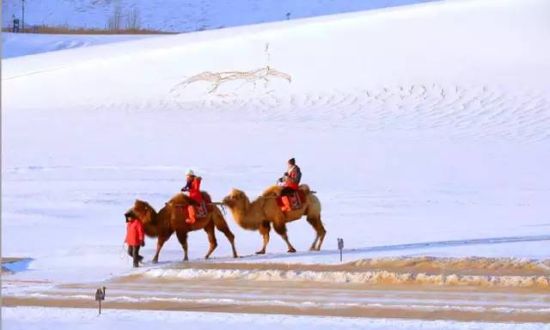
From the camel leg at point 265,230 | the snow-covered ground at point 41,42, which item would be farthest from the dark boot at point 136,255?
the snow-covered ground at point 41,42

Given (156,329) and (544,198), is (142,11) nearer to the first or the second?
(544,198)

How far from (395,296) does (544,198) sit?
9.69 metres

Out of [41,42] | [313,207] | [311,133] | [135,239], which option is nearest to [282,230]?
[313,207]

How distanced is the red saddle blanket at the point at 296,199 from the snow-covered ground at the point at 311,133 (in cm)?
66

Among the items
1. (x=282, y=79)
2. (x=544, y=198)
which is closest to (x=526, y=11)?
(x=282, y=79)

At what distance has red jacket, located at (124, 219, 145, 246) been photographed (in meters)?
14.7

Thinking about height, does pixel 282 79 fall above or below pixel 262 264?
above

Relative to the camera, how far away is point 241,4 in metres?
80.2

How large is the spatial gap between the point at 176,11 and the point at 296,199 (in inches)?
2604

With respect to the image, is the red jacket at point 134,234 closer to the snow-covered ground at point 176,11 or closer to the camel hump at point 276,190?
the camel hump at point 276,190

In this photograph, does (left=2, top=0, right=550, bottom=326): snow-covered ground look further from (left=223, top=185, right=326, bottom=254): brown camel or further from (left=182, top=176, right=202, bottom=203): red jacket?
(left=182, top=176, right=202, bottom=203): red jacket

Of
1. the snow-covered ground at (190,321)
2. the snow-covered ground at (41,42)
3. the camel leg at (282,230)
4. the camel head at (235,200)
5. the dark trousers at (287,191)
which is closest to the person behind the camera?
the snow-covered ground at (190,321)

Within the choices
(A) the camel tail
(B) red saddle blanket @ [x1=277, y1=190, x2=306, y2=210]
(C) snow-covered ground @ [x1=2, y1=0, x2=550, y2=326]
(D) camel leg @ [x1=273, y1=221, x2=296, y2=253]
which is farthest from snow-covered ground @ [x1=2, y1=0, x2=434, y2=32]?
(B) red saddle blanket @ [x1=277, y1=190, x2=306, y2=210]

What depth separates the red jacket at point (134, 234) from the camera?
14680 mm
